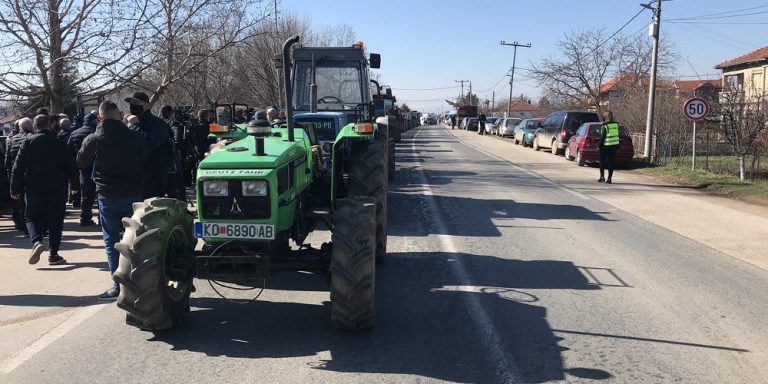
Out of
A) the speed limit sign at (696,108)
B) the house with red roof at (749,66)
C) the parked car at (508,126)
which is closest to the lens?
the speed limit sign at (696,108)

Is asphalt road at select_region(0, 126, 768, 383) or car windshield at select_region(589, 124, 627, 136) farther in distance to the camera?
car windshield at select_region(589, 124, 627, 136)

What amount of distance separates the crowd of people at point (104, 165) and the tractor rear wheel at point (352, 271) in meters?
2.64

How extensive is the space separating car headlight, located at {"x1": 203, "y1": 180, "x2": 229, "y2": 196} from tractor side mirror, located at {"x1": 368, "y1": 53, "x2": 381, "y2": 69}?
6830 mm

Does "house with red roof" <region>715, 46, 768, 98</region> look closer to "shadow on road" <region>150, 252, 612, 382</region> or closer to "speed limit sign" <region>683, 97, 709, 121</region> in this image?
"speed limit sign" <region>683, 97, 709, 121</region>

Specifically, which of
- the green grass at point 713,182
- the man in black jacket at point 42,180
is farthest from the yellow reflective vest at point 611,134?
the man in black jacket at point 42,180

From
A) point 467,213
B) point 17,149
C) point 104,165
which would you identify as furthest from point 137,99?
point 467,213

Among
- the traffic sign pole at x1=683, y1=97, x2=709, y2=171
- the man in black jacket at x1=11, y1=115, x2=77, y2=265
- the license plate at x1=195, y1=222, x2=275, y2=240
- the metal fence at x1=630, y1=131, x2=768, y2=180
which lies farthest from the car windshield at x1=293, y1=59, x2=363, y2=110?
the metal fence at x1=630, y1=131, x2=768, y2=180

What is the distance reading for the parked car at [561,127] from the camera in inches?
1017

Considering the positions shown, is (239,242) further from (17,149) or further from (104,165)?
(17,149)

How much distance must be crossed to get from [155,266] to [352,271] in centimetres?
158

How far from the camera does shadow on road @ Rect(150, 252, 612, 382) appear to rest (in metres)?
4.67

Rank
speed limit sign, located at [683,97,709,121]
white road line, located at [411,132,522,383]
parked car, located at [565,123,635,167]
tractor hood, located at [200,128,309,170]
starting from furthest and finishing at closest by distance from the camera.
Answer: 1. parked car, located at [565,123,635,167]
2. speed limit sign, located at [683,97,709,121]
3. tractor hood, located at [200,128,309,170]
4. white road line, located at [411,132,522,383]

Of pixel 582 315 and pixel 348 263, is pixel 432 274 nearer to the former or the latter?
pixel 582 315

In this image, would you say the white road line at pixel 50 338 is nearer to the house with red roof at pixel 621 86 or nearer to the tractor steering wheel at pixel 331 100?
the tractor steering wheel at pixel 331 100
